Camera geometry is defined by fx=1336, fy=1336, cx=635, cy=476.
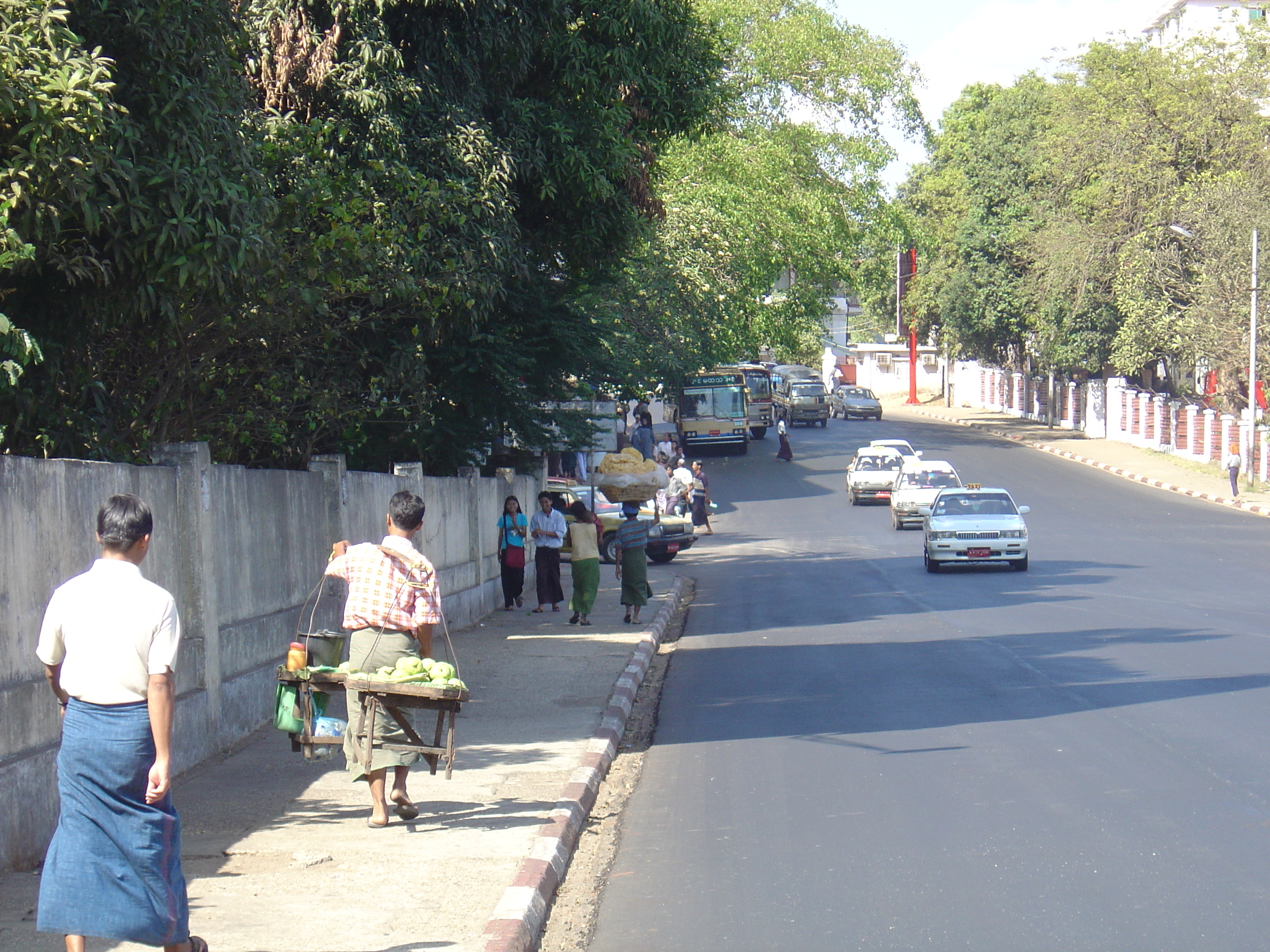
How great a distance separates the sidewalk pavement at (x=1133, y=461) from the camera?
38.8m

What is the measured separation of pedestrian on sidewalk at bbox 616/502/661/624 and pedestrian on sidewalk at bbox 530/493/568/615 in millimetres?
1412

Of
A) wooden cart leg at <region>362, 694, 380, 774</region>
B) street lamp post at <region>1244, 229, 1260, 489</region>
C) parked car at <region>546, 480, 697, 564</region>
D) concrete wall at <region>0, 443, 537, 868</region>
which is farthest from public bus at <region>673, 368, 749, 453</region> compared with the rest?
wooden cart leg at <region>362, 694, 380, 774</region>

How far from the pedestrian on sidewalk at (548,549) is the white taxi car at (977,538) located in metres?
7.95

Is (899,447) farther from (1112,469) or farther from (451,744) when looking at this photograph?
(451,744)

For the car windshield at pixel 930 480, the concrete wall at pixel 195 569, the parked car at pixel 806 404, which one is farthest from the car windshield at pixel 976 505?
the parked car at pixel 806 404

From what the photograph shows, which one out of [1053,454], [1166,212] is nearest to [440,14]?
[1166,212]

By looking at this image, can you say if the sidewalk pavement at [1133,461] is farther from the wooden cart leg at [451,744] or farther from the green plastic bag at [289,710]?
the green plastic bag at [289,710]

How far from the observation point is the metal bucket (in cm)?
766

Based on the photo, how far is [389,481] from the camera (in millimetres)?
15070

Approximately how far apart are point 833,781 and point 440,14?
962cm

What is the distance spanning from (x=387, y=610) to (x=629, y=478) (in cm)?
2273

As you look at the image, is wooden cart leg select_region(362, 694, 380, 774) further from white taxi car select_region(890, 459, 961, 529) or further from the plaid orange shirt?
white taxi car select_region(890, 459, 961, 529)

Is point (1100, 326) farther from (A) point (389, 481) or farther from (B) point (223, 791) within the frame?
(B) point (223, 791)

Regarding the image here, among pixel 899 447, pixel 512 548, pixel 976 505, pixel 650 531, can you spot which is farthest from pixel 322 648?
pixel 899 447
